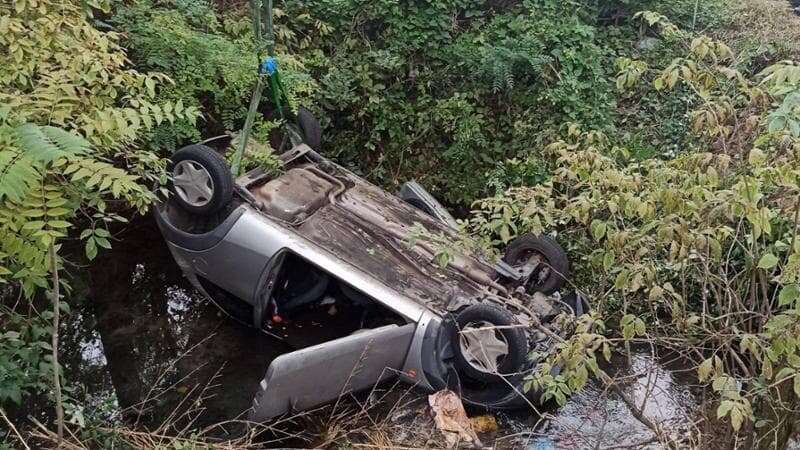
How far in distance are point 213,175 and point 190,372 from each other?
64.5 inches

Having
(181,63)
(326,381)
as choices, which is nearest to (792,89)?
(326,381)

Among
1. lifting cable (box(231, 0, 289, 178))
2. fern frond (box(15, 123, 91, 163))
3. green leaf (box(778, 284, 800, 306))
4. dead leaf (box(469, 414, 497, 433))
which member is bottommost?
dead leaf (box(469, 414, 497, 433))

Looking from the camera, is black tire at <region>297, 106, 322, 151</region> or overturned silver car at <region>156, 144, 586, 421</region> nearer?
overturned silver car at <region>156, 144, 586, 421</region>

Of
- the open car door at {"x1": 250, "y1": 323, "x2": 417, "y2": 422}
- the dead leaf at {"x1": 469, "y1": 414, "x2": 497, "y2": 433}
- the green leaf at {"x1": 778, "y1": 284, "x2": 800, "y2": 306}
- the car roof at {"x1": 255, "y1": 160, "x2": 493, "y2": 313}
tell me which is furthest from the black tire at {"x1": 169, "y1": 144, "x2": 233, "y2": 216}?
the green leaf at {"x1": 778, "y1": 284, "x2": 800, "y2": 306}

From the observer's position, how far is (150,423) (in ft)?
16.3

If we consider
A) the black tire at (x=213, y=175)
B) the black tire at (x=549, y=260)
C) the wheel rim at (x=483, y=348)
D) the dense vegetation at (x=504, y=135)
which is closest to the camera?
the dense vegetation at (x=504, y=135)

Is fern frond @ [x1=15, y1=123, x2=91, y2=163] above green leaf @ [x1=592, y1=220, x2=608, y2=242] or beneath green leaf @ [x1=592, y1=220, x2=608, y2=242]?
beneath

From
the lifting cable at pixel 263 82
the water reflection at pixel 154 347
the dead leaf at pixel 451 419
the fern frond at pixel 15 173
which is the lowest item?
the water reflection at pixel 154 347

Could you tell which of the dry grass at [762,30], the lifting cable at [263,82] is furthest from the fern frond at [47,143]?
the dry grass at [762,30]

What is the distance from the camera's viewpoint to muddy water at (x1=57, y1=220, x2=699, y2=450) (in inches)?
196

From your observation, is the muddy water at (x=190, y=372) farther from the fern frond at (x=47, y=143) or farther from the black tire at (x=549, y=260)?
the fern frond at (x=47, y=143)

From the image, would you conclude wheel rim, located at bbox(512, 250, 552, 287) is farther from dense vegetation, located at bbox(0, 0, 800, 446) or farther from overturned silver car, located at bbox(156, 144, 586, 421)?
dense vegetation, located at bbox(0, 0, 800, 446)

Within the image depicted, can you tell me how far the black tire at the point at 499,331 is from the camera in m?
4.63

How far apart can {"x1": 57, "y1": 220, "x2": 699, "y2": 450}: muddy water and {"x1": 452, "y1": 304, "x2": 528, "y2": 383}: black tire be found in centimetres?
42
